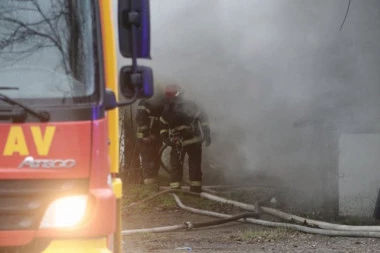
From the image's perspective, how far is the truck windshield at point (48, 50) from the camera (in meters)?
4.56

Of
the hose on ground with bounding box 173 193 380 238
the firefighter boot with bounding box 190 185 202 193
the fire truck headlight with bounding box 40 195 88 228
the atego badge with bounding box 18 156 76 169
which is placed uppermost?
the atego badge with bounding box 18 156 76 169

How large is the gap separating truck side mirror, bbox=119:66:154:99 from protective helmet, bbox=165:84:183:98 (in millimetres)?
6452

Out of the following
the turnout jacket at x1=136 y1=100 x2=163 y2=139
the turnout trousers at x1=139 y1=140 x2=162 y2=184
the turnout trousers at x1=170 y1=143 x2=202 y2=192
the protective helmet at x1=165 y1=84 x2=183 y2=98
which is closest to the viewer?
the protective helmet at x1=165 y1=84 x2=183 y2=98

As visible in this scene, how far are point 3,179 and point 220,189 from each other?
7610 mm

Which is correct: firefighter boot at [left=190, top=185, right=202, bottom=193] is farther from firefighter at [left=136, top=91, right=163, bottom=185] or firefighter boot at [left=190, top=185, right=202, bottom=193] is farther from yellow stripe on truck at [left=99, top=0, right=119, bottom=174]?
yellow stripe on truck at [left=99, top=0, right=119, bottom=174]

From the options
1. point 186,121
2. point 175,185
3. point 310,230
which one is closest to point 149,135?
point 186,121

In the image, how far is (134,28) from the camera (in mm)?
4766

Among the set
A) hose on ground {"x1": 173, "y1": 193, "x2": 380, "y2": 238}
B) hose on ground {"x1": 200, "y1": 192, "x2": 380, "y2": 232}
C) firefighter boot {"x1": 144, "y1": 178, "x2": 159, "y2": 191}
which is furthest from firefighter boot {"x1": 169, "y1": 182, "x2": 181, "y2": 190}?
hose on ground {"x1": 173, "y1": 193, "x2": 380, "y2": 238}

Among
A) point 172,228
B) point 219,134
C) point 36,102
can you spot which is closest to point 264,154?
point 219,134

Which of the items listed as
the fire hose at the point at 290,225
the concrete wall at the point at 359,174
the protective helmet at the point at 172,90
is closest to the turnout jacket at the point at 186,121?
the protective helmet at the point at 172,90

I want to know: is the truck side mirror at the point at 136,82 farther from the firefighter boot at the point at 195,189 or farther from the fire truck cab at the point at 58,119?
the firefighter boot at the point at 195,189

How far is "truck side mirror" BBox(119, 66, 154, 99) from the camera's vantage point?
189 inches

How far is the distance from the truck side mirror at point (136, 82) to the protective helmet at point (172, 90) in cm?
645

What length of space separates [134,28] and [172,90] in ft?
21.6
